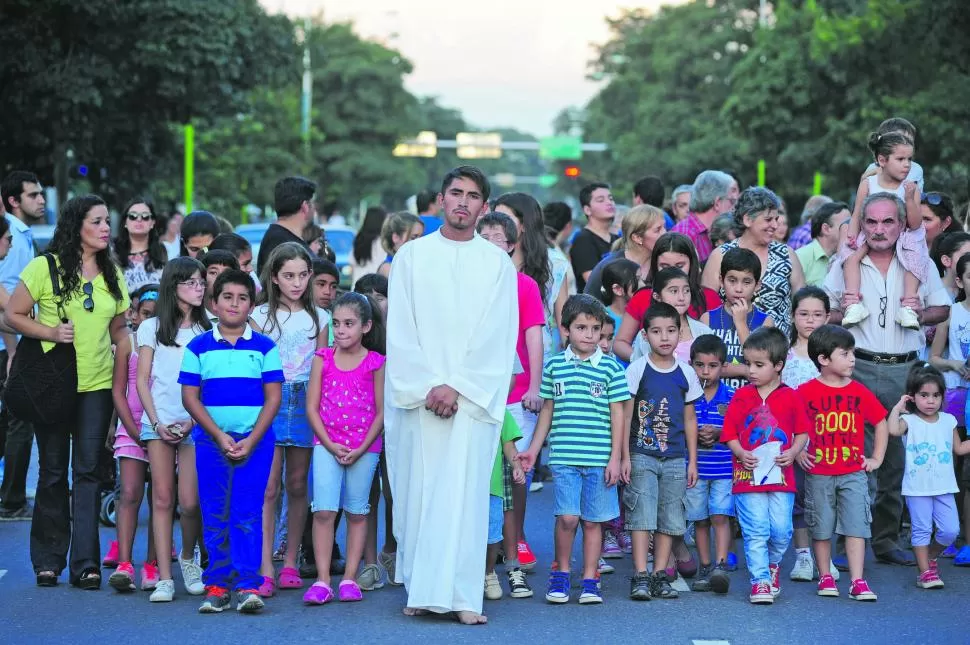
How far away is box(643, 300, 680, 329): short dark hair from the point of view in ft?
27.5

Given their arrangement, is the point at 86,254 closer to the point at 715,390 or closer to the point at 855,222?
the point at 715,390

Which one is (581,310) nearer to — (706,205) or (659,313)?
(659,313)

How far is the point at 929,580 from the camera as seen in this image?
8.54 m

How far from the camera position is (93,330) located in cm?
859

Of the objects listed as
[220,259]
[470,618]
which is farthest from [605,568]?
[220,259]

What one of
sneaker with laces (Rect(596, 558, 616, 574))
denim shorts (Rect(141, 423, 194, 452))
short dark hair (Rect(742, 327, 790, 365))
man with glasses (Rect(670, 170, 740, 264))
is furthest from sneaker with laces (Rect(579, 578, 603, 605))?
man with glasses (Rect(670, 170, 740, 264))

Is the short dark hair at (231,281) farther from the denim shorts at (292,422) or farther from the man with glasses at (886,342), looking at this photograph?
the man with glasses at (886,342)

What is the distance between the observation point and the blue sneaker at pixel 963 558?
9211mm

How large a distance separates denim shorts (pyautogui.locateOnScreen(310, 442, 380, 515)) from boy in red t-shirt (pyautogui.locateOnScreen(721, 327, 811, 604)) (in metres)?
1.88

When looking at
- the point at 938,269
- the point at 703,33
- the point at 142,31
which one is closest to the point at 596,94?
the point at 703,33

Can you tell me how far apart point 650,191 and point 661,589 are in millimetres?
5465

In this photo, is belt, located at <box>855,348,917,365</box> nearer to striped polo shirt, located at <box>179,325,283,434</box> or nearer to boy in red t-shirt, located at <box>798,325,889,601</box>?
boy in red t-shirt, located at <box>798,325,889,601</box>

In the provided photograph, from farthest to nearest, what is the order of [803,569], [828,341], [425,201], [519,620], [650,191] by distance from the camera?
[425,201]
[650,191]
[803,569]
[828,341]
[519,620]

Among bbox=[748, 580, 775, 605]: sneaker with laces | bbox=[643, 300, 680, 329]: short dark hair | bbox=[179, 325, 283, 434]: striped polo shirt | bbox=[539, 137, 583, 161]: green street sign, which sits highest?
bbox=[539, 137, 583, 161]: green street sign
